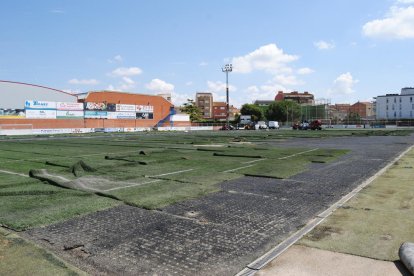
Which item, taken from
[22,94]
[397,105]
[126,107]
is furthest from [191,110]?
[397,105]

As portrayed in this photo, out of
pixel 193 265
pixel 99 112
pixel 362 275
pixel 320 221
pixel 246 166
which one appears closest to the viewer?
pixel 362 275

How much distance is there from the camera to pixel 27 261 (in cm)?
484

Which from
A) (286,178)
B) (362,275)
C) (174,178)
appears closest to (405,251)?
(362,275)

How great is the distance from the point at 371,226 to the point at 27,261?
5.63m

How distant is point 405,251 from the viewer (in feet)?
15.7

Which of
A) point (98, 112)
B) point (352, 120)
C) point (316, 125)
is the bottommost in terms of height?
Result: point (316, 125)

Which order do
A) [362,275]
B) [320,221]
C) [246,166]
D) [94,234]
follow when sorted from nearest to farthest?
[362,275] < [94,234] < [320,221] < [246,166]

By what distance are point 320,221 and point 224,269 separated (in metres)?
2.86

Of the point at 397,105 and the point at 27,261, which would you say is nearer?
the point at 27,261

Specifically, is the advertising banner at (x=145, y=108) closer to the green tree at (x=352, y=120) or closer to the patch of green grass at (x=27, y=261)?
the green tree at (x=352, y=120)

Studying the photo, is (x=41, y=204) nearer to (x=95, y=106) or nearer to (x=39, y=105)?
(x=39, y=105)

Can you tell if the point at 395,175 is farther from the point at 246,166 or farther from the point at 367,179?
the point at 246,166

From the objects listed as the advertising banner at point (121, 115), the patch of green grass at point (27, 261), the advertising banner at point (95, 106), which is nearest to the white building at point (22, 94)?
the advertising banner at point (95, 106)

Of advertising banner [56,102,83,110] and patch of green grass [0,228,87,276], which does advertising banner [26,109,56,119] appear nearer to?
advertising banner [56,102,83,110]
